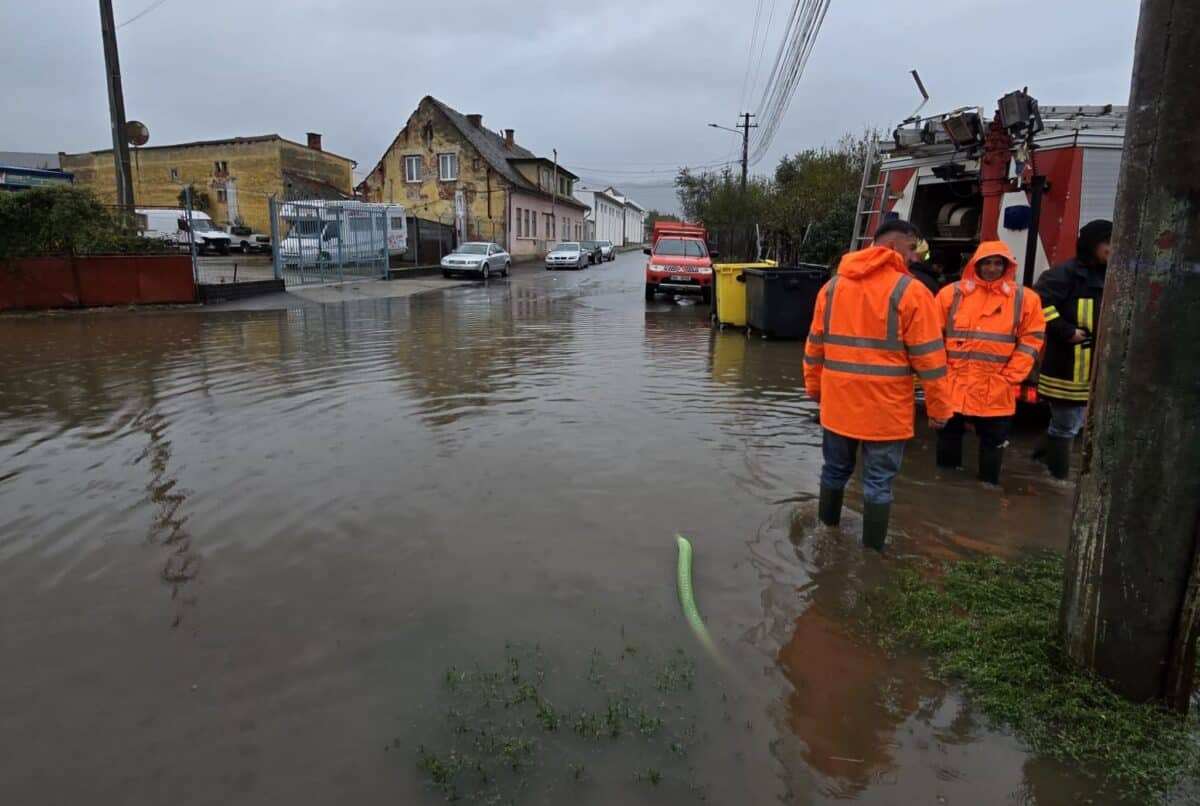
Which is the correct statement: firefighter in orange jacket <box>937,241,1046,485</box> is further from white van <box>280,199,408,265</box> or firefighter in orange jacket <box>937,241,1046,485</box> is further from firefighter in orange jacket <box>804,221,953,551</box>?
white van <box>280,199,408,265</box>

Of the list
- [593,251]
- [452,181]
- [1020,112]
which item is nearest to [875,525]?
[1020,112]

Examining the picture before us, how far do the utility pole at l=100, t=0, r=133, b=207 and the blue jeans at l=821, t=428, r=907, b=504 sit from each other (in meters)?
17.6

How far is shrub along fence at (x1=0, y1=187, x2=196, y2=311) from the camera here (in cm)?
1414

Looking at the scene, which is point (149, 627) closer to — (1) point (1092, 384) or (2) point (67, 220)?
(1) point (1092, 384)

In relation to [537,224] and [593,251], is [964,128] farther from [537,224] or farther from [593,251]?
[537,224]

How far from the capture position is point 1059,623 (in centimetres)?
282

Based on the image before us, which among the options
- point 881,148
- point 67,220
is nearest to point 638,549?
point 881,148

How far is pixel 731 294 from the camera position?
1329cm

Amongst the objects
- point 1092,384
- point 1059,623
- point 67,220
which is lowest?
point 1059,623

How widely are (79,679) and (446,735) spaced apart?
1.44m

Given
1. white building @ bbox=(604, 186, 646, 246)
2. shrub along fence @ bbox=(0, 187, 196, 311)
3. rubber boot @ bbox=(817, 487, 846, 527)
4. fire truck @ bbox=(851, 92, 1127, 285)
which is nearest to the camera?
rubber boot @ bbox=(817, 487, 846, 527)

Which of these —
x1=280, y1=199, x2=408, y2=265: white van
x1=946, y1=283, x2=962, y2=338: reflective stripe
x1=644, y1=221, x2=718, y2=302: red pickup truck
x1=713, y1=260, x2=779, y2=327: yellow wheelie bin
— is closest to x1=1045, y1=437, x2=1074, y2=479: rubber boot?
x1=946, y1=283, x2=962, y2=338: reflective stripe

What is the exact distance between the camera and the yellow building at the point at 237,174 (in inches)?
1601

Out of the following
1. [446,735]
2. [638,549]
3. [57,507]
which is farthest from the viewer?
[57,507]
